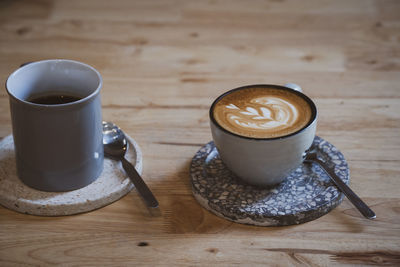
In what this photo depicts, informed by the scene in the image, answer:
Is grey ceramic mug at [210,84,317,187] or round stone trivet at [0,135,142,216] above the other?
grey ceramic mug at [210,84,317,187]

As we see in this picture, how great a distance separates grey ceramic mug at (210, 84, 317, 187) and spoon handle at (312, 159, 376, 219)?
71 millimetres

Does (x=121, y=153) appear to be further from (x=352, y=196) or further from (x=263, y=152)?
(x=352, y=196)

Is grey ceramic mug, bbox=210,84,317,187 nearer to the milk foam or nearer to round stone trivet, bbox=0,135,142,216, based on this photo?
the milk foam

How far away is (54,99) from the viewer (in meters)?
0.78

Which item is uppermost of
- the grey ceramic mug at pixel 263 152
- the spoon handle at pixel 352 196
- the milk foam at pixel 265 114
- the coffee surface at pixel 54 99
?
the coffee surface at pixel 54 99

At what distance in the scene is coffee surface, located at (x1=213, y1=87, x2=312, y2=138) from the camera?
2.38 feet

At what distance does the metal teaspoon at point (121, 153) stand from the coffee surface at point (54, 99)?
0.35 ft

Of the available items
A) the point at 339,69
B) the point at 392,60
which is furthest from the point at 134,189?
the point at 392,60

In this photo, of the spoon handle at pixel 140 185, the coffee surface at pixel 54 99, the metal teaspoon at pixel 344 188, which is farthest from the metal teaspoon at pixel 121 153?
the metal teaspoon at pixel 344 188

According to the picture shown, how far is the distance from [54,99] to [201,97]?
0.37 m

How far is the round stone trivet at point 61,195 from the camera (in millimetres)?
738

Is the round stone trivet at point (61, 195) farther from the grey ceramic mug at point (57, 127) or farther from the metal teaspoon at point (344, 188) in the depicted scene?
the metal teaspoon at point (344, 188)

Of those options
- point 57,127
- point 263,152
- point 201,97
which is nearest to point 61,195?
point 57,127

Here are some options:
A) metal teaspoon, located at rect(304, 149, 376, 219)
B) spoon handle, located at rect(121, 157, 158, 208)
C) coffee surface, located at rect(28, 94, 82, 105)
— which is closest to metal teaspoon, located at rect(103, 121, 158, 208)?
spoon handle, located at rect(121, 157, 158, 208)
